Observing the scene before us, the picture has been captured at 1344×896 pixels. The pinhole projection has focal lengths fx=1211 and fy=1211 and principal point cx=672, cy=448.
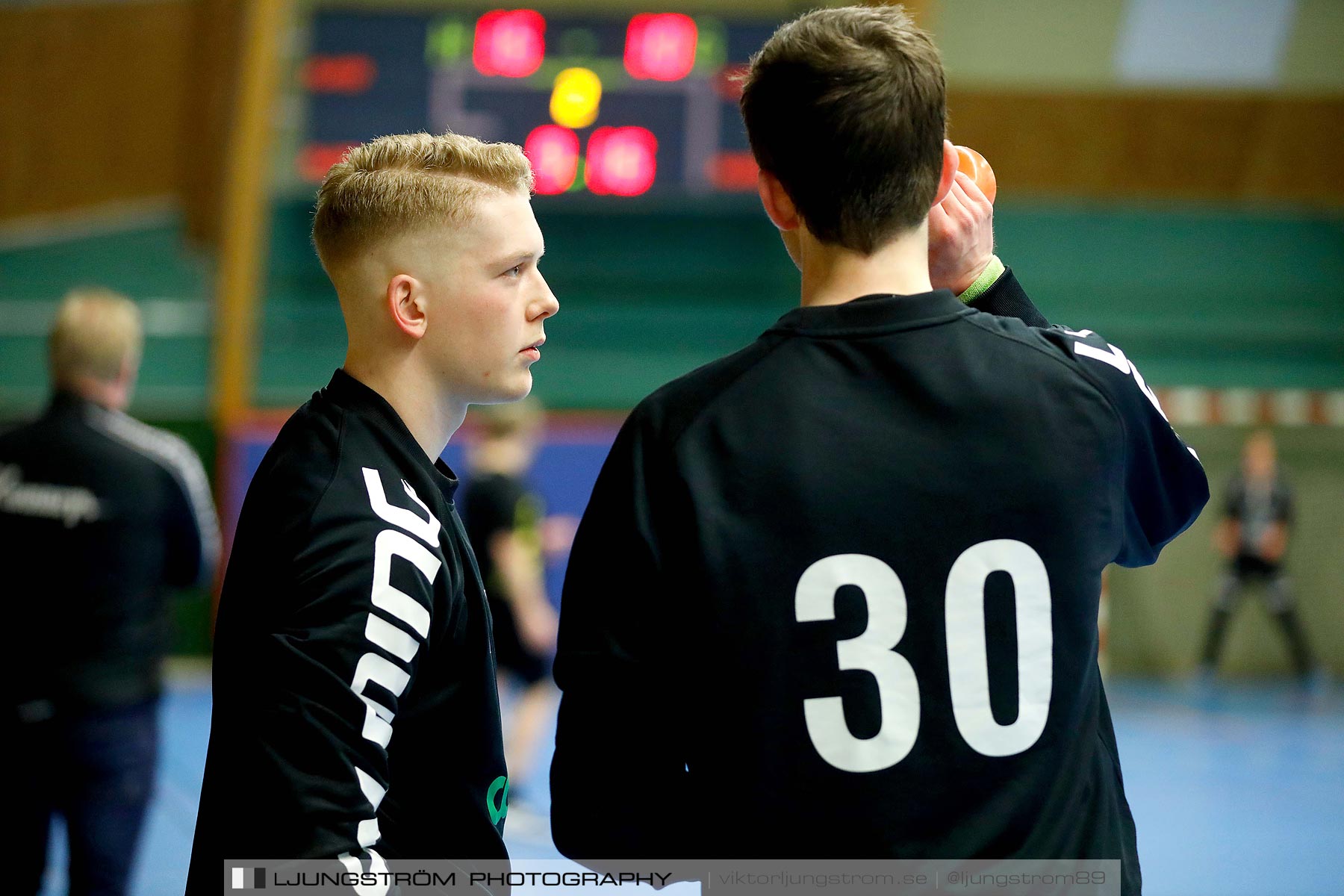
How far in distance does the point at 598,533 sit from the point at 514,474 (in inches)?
191

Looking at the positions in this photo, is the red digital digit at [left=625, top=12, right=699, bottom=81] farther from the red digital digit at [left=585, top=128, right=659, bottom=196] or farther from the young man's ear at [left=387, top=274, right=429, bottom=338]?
the young man's ear at [left=387, top=274, right=429, bottom=338]

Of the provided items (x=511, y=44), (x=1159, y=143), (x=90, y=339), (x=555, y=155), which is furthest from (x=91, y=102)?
(x=1159, y=143)

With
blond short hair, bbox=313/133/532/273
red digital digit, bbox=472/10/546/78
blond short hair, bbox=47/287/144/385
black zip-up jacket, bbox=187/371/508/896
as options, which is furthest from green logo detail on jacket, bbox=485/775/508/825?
red digital digit, bbox=472/10/546/78

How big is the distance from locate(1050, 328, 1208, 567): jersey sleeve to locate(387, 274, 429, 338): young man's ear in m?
0.79

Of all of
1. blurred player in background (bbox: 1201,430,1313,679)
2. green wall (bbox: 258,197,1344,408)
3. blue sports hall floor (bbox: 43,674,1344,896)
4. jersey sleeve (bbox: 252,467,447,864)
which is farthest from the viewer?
green wall (bbox: 258,197,1344,408)

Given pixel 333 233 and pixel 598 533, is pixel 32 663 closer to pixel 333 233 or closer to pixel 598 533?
pixel 333 233

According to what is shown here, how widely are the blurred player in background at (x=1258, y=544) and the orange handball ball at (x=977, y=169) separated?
975 centimetres

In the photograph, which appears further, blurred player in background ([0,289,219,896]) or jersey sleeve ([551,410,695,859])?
blurred player in background ([0,289,219,896])

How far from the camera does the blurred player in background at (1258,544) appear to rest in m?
10.2

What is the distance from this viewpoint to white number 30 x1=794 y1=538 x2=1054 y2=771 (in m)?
1.20

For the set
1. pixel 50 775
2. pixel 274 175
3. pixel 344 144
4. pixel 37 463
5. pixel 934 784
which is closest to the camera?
pixel 934 784

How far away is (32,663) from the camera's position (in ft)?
11.0

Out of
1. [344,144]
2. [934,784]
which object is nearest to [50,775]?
[934,784]

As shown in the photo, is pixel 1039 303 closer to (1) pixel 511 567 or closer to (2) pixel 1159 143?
(2) pixel 1159 143
